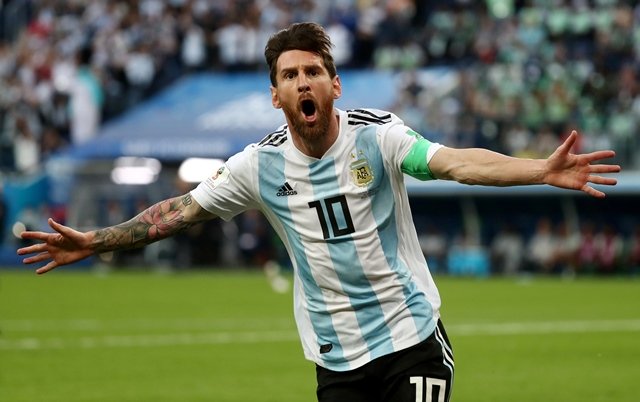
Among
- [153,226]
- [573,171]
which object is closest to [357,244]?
[573,171]

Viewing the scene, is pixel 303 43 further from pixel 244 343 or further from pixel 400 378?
pixel 244 343

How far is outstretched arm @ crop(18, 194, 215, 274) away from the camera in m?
6.76

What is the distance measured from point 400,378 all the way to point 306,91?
4.58ft

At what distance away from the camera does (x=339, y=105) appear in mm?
34375

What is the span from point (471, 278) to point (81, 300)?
1078cm

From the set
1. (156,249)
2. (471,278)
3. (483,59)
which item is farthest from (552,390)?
(156,249)

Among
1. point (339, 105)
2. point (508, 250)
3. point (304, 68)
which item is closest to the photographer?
point (304, 68)

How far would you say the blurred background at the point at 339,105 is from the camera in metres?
31.9

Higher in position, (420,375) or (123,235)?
(123,235)

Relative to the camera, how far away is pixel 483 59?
33.9 m

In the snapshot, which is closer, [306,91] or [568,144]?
[568,144]

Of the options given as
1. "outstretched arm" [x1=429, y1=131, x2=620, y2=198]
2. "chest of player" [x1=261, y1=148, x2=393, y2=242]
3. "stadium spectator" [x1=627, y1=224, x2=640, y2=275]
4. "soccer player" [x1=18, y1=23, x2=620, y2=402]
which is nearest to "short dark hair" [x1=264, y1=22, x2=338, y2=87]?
"soccer player" [x1=18, y1=23, x2=620, y2=402]

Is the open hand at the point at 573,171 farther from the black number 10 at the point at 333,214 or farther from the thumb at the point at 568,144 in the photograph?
the black number 10 at the point at 333,214

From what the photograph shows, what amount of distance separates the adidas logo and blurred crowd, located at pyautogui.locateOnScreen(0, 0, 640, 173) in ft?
70.6
